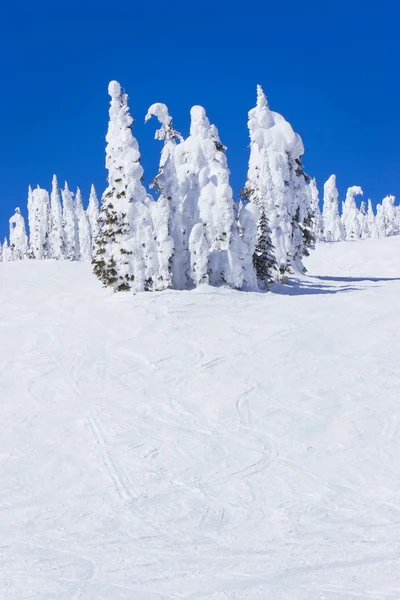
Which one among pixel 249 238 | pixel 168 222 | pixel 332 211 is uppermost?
pixel 332 211

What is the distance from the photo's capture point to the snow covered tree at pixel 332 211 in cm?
9081

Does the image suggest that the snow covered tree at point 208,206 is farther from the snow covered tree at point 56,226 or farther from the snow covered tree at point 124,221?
the snow covered tree at point 56,226

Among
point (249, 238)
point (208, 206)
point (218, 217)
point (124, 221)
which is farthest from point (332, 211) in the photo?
point (124, 221)

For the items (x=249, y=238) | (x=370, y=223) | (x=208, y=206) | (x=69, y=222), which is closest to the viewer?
(x=208, y=206)

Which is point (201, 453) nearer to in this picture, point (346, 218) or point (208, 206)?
point (208, 206)

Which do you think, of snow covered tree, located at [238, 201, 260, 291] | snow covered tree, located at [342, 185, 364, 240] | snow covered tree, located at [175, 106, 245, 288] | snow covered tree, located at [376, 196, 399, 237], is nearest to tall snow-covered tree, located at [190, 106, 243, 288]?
snow covered tree, located at [175, 106, 245, 288]

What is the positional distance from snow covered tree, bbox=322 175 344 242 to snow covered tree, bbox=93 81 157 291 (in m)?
69.6

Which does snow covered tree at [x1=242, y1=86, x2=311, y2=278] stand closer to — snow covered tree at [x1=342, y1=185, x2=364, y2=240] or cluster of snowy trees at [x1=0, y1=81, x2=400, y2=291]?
cluster of snowy trees at [x1=0, y1=81, x2=400, y2=291]

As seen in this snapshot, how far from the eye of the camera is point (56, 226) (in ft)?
258

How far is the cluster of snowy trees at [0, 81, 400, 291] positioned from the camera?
24.2m

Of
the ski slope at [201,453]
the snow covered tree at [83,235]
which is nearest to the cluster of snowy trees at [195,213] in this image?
the ski slope at [201,453]

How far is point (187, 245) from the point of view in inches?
1029

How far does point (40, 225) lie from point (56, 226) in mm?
2471

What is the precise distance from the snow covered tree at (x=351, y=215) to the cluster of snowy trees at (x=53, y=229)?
42.7m
